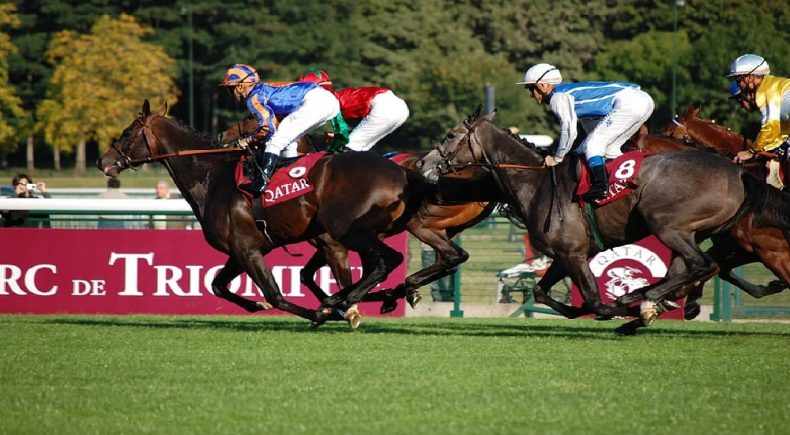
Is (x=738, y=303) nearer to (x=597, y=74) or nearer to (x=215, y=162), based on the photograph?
(x=215, y=162)

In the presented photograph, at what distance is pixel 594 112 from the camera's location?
11.3m

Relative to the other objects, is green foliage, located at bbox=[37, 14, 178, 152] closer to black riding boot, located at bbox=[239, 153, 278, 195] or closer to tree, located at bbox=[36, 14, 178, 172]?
tree, located at bbox=[36, 14, 178, 172]

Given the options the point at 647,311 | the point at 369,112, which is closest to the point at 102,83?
the point at 369,112

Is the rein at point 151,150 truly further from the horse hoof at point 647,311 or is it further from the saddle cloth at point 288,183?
the horse hoof at point 647,311

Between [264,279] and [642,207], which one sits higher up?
[642,207]

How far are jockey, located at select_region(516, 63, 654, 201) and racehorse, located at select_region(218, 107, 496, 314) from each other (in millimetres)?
1284

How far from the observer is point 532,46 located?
61.3 m

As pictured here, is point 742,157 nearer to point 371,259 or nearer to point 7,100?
point 371,259

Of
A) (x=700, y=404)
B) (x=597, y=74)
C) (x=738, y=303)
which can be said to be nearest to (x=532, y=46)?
(x=597, y=74)

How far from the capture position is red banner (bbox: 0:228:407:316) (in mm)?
15375

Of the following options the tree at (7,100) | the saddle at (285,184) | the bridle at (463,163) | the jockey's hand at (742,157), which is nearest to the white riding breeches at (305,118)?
the saddle at (285,184)

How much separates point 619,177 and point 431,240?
2.35 m

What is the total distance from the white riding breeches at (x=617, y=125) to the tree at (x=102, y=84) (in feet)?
159

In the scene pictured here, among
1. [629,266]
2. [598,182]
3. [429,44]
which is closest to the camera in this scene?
[598,182]
